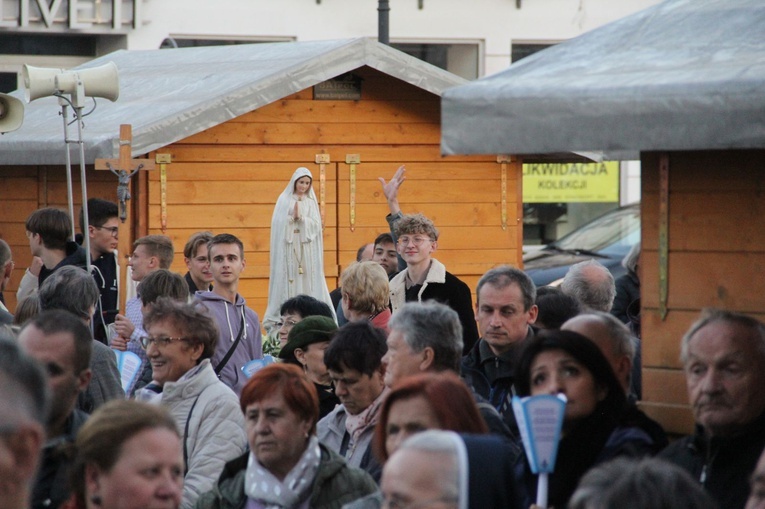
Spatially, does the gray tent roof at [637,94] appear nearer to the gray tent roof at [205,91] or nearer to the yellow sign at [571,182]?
the gray tent roof at [205,91]

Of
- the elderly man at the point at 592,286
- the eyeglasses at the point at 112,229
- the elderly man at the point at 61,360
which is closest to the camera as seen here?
the elderly man at the point at 61,360

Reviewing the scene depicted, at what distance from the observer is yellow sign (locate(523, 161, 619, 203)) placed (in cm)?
2461

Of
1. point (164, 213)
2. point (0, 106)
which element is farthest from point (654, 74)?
point (164, 213)

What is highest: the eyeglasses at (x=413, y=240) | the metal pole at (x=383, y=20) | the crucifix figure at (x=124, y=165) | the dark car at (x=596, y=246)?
the metal pole at (x=383, y=20)

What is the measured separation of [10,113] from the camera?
34.5 ft

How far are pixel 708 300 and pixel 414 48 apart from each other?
19.5 m

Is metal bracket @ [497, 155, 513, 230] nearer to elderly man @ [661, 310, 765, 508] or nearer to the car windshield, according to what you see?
the car windshield

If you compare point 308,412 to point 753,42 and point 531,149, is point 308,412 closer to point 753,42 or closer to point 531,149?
point 531,149

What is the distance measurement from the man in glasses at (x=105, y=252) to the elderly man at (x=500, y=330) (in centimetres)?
418

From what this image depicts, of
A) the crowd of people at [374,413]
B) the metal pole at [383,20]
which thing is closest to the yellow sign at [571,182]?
the metal pole at [383,20]

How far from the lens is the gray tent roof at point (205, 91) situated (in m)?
12.5

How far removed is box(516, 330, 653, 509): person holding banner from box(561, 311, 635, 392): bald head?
41 centimetres

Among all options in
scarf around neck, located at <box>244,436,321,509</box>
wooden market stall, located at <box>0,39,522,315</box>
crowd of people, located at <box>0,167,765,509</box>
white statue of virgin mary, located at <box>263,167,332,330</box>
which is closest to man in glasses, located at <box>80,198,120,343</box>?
white statue of virgin mary, located at <box>263,167,332,330</box>

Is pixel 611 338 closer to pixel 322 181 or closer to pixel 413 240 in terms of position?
pixel 413 240
